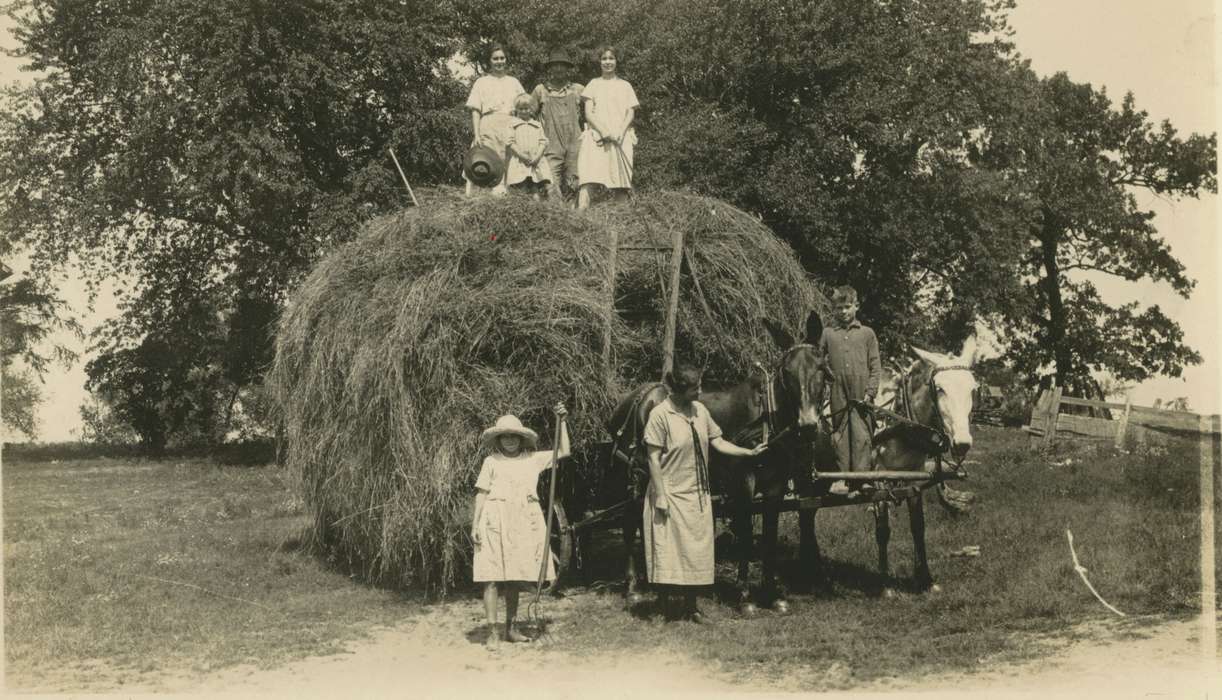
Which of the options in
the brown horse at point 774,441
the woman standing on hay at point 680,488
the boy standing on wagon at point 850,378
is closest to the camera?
the brown horse at point 774,441

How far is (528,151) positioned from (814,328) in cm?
543

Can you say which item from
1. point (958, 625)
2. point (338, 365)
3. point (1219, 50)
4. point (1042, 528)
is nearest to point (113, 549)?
point (338, 365)

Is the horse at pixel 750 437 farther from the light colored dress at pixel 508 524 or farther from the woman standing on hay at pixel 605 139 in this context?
the woman standing on hay at pixel 605 139

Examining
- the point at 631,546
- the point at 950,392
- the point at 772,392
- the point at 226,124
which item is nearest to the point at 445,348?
the point at 631,546

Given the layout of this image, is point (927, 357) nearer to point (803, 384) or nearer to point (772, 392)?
point (772, 392)

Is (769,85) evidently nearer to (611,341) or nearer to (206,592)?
(611,341)

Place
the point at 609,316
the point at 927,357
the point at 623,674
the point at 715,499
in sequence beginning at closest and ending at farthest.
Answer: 1. the point at 623,674
2. the point at 609,316
3. the point at 715,499
4. the point at 927,357

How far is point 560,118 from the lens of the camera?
1241cm

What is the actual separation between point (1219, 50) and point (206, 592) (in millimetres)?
9083

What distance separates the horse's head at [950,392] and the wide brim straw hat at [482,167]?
5153 mm

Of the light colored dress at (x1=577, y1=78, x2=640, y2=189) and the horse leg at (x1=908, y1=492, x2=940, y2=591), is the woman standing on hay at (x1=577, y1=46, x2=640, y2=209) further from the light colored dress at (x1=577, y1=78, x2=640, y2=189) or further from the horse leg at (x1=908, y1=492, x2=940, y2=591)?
the horse leg at (x1=908, y1=492, x2=940, y2=591)

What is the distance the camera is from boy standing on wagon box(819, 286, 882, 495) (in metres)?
7.95

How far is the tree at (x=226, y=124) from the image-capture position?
2059 cm

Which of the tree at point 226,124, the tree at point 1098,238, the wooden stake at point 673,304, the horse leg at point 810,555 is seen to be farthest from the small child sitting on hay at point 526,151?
the tree at point 1098,238
